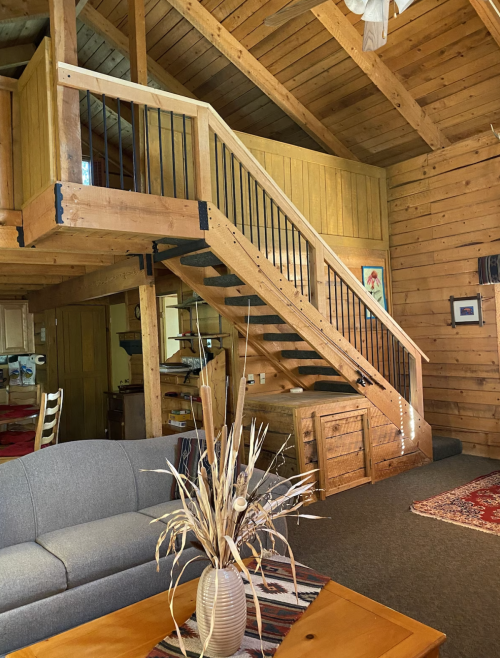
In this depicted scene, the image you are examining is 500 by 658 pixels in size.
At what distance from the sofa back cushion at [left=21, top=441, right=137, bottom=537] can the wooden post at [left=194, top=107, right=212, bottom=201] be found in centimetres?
191

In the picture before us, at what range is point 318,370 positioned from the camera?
17.6 feet

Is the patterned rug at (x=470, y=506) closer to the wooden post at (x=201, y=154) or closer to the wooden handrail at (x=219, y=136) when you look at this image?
Answer: the wooden handrail at (x=219, y=136)

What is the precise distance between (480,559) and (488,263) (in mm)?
3418

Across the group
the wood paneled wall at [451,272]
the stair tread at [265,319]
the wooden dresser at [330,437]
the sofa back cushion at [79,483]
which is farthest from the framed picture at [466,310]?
the sofa back cushion at [79,483]

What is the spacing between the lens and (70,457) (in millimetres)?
3352

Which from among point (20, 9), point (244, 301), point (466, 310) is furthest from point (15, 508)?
point (466, 310)

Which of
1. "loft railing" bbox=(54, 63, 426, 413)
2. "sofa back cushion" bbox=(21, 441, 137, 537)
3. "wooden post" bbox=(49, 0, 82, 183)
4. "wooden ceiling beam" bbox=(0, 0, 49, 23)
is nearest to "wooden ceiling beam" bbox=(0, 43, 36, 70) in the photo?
"wooden ceiling beam" bbox=(0, 0, 49, 23)

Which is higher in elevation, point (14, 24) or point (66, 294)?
point (14, 24)

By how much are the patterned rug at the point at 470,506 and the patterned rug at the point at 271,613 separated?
220cm

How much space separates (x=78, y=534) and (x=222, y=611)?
1567 mm

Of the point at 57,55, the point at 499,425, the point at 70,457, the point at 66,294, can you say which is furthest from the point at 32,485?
the point at 499,425

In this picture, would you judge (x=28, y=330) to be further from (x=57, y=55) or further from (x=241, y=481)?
(x=241, y=481)

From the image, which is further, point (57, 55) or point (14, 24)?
point (14, 24)

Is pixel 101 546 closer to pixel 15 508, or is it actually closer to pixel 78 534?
pixel 78 534
